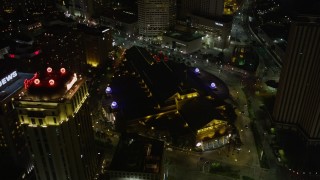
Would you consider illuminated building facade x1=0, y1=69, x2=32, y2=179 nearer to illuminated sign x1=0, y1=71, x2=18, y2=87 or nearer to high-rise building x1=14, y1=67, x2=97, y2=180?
illuminated sign x1=0, y1=71, x2=18, y2=87

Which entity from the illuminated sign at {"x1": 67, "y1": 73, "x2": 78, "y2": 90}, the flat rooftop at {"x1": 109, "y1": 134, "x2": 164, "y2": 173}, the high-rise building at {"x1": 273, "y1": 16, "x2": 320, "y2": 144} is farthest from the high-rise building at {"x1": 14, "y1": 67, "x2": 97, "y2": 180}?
the high-rise building at {"x1": 273, "y1": 16, "x2": 320, "y2": 144}

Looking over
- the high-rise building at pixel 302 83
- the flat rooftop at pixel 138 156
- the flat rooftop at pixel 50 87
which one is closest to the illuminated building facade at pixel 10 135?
the flat rooftop at pixel 50 87

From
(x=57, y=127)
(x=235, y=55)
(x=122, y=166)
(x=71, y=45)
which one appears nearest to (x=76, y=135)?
(x=57, y=127)

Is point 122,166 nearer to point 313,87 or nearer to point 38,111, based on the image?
point 38,111

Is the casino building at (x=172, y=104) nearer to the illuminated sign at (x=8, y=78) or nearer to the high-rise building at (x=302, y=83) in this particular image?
the high-rise building at (x=302, y=83)

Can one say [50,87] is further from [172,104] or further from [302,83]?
[302,83]

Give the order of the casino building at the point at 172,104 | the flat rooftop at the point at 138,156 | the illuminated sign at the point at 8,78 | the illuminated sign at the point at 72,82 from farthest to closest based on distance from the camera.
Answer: the casino building at the point at 172,104 → the illuminated sign at the point at 8,78 → the flat rooftop at the point at 138,156 → the illuminated sign at the point at 72,82
